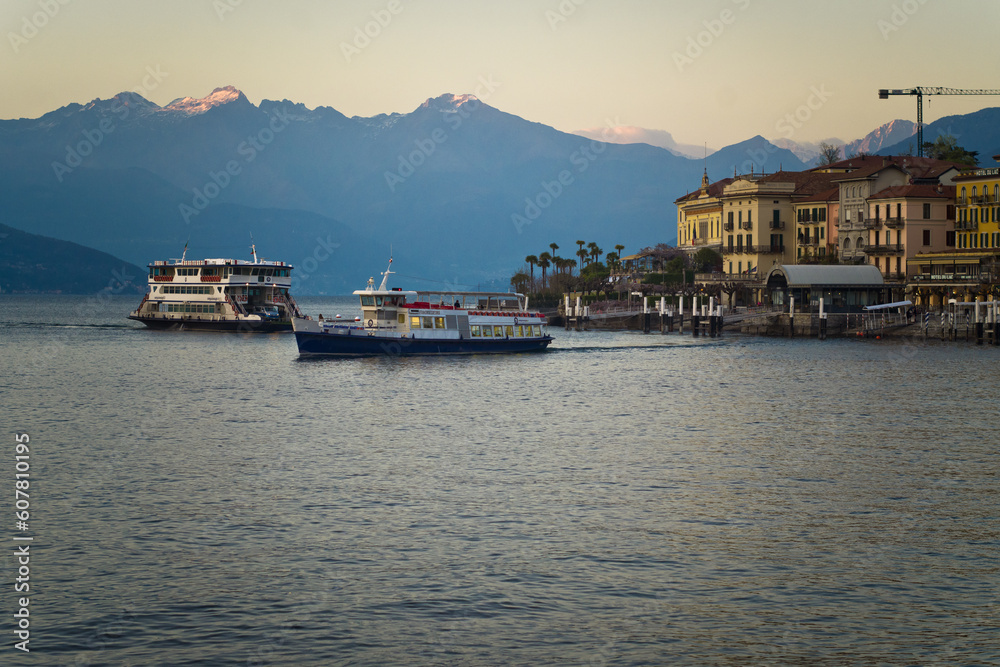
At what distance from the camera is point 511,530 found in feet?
87.4

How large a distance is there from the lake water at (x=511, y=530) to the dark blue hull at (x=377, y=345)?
25.0 m

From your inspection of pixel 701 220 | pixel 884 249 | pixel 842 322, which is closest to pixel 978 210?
pixel 884 249

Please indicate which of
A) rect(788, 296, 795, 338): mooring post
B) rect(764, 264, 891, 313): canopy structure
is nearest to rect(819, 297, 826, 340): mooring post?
rect(764, 264, 891, 313): canopy structure

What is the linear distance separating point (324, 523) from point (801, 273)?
95418 mm

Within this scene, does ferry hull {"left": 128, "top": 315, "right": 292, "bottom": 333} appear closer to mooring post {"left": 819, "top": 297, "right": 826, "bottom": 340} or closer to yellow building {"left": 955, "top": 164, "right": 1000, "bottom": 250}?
mooring post {"left": 819, "top": 297, "right": 826, "bottom": 340}

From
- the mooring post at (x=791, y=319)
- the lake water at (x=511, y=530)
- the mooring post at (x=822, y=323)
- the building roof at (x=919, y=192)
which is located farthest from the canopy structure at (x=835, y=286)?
the lake water at (x=511, y=530)

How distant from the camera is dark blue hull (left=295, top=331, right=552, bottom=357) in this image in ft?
273

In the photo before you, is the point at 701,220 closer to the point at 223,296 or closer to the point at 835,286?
the point at 835,286

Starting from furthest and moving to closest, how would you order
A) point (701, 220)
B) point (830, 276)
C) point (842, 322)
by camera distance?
1. point (701, 220)
2. point (830, 276)
3. point (842, 322)

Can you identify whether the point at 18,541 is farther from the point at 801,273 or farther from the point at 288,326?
the point at 288,326

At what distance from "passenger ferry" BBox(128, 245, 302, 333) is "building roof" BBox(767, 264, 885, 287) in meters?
62.5

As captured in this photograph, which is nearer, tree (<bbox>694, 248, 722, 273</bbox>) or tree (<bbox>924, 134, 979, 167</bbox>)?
tree (<bbox>694, 248, 722, 273</bbox>)

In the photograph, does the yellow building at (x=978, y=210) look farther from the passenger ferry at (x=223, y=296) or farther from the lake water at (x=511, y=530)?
the passenger ferry at (x=223, y=296)

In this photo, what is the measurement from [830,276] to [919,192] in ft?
53.0
